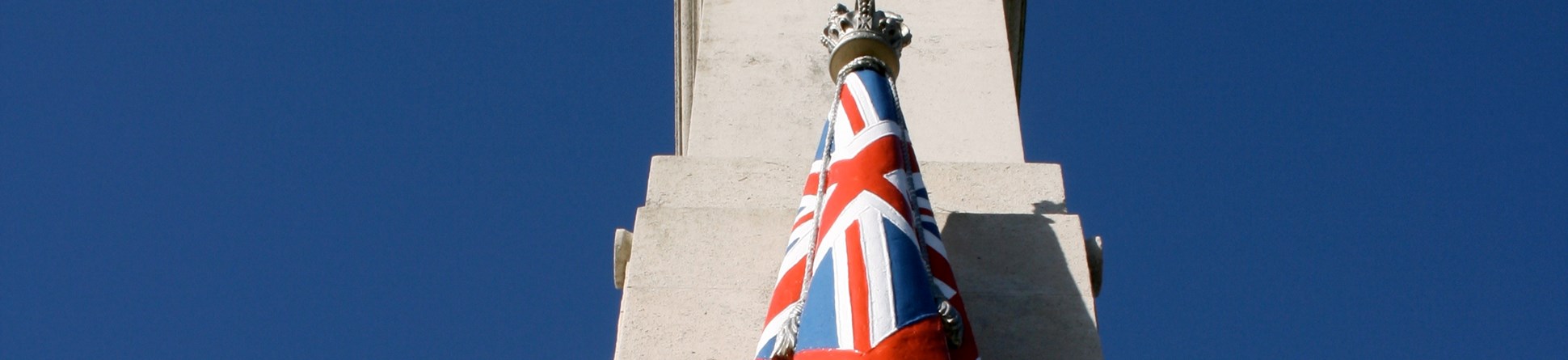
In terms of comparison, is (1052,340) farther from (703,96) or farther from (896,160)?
(703,96)

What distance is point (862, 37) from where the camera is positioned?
17.2 ft

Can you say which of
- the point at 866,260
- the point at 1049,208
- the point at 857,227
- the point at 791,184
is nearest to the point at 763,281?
the point at 791,184

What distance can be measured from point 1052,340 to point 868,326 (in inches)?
34.3

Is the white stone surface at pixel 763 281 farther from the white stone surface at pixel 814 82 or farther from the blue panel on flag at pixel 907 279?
the white stone surface at pixel 814 82

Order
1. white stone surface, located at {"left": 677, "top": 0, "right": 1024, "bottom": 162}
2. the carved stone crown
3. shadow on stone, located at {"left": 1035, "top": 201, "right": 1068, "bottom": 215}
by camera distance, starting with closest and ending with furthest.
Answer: the carved stone crown
shadow on stone, located at {"left": 1035, "top": 201, "right": 1068, "bottom": 215}
white stone surface, located at {"left": 677, "top": 0, "right": 1024, "bottom": 162}

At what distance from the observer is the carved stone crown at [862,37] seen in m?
5.23

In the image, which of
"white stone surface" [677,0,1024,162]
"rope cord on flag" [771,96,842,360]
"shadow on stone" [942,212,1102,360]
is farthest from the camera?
"white stone surface" [677,0,1024,162]

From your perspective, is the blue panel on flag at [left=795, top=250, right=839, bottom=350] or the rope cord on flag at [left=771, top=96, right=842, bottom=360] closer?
the blue panel on flag at [left=795, top=250, right=839, bottom=350]

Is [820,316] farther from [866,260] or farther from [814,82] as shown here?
[814,82]

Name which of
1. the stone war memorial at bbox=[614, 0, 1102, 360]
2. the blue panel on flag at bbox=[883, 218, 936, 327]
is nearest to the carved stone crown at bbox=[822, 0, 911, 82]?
the stone war memorial at bbox=[614, 0, 1102, 360]

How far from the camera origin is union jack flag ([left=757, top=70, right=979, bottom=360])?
13.6 feet

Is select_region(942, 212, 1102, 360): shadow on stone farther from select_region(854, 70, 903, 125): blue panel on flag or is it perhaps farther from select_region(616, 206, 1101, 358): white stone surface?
select_region(854, 70, 903, 125): blue panel on flag

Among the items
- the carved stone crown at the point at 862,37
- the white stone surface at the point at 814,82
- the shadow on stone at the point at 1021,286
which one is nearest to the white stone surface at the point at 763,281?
the shadow on stone at the point at 1021,286

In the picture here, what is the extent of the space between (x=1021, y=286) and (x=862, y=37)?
0.81 m
